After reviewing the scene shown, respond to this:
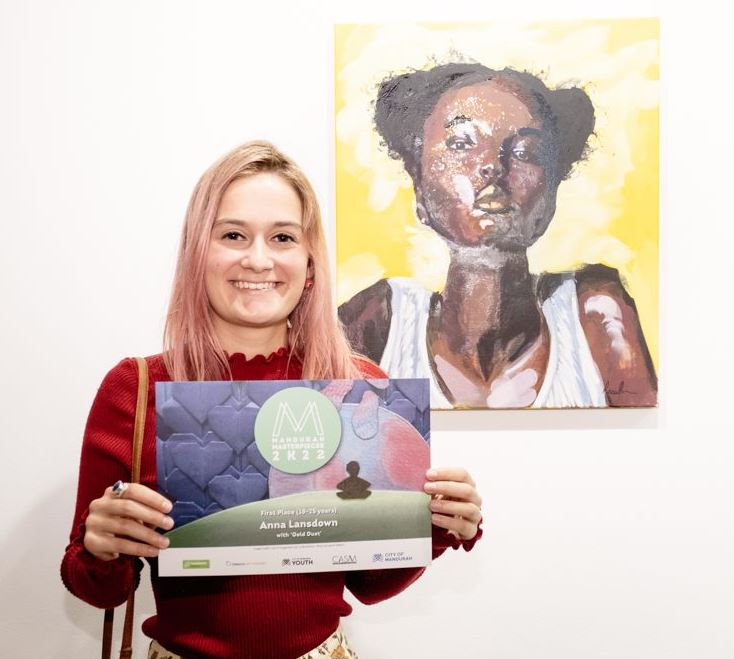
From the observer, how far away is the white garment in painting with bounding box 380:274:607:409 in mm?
1580

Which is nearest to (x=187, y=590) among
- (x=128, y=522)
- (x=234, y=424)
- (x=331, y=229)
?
(x=128, y=522)

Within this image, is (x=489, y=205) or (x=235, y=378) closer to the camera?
(x=235, y=378)

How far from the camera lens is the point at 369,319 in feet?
5.18

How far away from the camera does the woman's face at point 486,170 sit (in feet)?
5.17

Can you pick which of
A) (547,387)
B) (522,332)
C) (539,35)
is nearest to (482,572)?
(547,387)

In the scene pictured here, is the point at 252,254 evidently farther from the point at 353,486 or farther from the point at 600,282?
the point at 600,282

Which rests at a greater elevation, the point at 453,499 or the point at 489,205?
the point at 489,205

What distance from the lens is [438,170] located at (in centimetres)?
158

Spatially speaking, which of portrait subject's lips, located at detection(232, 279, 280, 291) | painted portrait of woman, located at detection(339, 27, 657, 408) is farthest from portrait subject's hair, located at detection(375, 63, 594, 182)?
portrait subject's lips, located at detection(232, 279, 280, 291)

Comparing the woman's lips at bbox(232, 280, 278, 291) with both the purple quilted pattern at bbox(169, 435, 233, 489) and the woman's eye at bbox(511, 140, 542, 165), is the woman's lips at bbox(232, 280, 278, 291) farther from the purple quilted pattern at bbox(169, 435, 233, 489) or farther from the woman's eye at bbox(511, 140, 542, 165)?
the woman's eye at bbox(511, 140, 542, 165)

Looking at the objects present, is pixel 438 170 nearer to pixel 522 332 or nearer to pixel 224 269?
pixel 522 332

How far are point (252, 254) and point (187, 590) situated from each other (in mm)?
517
